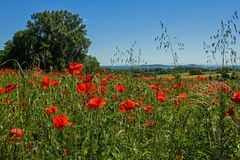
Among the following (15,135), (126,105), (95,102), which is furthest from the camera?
(126,105)

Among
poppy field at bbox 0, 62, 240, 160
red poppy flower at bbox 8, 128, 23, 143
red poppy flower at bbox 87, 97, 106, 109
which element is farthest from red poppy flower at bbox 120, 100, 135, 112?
red poppy flower at bbox 8, 128, 23, 143

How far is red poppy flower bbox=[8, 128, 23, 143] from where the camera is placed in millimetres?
2553

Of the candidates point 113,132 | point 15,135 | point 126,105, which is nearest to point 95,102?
point 126,105

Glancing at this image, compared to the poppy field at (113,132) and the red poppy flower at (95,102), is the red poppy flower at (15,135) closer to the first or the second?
the poppy field at (113,132)

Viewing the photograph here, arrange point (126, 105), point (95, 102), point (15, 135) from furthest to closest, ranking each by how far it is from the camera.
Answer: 1. point (126, 105)
2. point (95, 102)
3. point (15, 135)

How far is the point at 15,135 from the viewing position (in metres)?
2.60

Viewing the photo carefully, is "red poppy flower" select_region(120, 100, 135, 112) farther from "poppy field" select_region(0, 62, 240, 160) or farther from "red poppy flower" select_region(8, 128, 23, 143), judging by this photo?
"red poppy flower" select_region(8, 128, 23, 143)

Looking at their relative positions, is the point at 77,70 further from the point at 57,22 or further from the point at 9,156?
the point at 57,22

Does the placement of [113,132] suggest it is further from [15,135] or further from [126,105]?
[15,135]

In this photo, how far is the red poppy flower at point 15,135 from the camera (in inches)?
101

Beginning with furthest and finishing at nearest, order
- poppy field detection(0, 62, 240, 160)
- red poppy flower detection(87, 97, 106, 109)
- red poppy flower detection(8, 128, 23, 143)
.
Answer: red poppy flower detection(87, 97, 106, 109) → poppy field detection(0, 62, 240, 160) → red poppy flower detection(8, 128, 23, 143)

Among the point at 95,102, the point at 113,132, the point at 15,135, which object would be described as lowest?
the point at 113,132

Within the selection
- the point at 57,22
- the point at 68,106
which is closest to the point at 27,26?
the point at 57,22

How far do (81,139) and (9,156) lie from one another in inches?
27.7
